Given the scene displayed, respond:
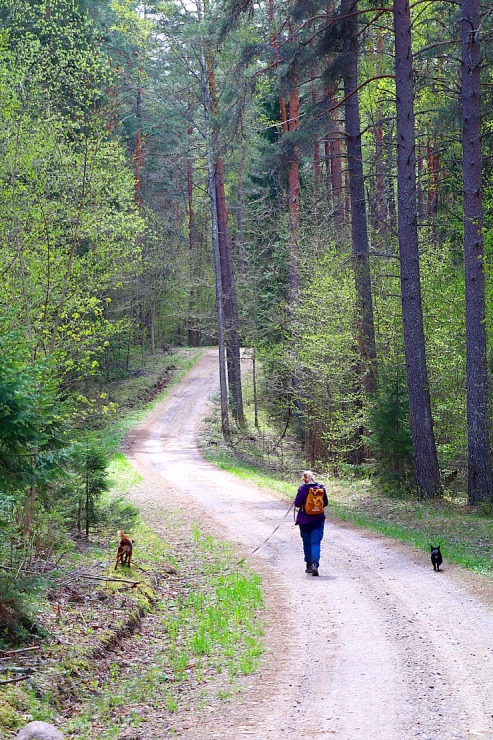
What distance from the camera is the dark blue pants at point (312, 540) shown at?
1130cm

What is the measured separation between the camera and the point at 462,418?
19.0 metres

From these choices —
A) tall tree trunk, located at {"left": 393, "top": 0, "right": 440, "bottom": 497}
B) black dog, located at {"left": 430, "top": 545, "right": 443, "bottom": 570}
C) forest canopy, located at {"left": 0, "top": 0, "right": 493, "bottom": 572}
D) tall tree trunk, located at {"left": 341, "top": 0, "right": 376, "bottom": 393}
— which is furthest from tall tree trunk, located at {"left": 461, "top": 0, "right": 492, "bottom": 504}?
black dog, located at {"left": 430, "top": 545, "right": 443, "bottom": 570}

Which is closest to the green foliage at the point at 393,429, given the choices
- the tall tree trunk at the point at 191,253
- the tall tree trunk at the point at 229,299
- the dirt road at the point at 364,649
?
the dirt road at the point at 364,649

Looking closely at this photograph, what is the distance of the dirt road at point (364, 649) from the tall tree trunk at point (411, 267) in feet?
11.9

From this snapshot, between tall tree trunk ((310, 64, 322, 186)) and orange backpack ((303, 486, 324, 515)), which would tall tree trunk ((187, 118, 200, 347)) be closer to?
tall tree trunk ((310, 64, 322, 186))

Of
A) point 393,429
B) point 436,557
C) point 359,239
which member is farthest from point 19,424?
point 359,239

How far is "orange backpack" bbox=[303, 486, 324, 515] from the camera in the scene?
11383 millimetres

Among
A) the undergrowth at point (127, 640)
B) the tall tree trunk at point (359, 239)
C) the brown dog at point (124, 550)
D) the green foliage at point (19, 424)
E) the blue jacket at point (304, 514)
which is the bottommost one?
the undergrowth at point (127, 640)

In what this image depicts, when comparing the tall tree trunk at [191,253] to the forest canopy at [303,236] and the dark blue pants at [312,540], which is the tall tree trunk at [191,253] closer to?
the forest canopy at [303,236]

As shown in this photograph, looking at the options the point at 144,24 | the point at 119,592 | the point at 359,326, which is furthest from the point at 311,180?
the point at 119,592

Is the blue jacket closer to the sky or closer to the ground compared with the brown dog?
closer to the sky

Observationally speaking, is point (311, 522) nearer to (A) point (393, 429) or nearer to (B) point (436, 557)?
(B) point (436, 557)

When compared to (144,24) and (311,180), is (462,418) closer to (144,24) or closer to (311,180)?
Result: (311,180)

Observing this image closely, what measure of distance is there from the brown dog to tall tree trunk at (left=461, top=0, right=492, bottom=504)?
8.63 metres
